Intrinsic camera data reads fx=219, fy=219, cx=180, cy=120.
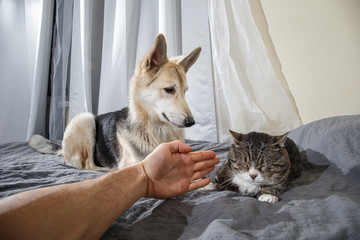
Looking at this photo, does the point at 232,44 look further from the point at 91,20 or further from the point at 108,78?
the point at 91,20

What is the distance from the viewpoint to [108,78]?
8.07 ft

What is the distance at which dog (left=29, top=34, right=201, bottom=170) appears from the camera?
1.34 meters

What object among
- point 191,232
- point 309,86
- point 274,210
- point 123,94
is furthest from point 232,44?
point 191,232

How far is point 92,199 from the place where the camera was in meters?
0.60

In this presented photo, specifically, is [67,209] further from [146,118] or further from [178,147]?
[146,118]

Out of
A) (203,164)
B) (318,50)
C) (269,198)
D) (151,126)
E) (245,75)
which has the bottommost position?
(269,198)

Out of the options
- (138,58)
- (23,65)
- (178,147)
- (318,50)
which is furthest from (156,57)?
(23,65)

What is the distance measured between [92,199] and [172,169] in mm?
366

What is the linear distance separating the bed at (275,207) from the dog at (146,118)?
31cm

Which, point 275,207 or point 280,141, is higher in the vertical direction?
point 280,141

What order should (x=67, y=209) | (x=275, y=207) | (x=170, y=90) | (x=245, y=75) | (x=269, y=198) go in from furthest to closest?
(x=245, y=75)
(x=170, y=90)
(x=269, y=198)
(x=275, y=207)
(x=67, y=209)

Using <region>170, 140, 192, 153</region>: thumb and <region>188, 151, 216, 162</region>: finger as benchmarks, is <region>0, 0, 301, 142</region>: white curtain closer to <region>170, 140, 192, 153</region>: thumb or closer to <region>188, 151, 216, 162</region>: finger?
<region>188, 151, 216, 162</region>: finger

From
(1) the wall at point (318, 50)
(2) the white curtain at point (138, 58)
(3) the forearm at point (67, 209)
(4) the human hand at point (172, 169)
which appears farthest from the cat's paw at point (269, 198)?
(1) the wall at point (318, 50)

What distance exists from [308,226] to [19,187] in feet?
3.88
